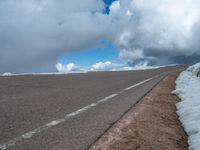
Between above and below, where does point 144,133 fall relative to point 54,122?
below

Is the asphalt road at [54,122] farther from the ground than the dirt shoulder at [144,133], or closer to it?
farther from the ground

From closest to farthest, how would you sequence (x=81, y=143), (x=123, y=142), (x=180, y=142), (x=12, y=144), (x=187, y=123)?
1. (x=12, y=144)
2. (x=81, y=143)
3. (x=123, y=142)
4. (x=180, y=142)
5. (x=187, y=123)

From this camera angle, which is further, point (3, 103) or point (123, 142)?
point (3, 103)

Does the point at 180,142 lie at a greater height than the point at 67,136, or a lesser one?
lesser

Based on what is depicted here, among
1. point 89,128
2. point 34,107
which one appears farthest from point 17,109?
point 89,128

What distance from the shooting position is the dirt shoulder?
4.68 metres

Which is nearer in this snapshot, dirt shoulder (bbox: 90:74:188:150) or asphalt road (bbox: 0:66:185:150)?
asphalt road (bbox: 0:66:185:150)

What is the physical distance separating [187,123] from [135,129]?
1.37m

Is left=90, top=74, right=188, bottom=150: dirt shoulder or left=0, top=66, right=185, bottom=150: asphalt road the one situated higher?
left=0, top=66, right=185, bottom=150: asphalt road

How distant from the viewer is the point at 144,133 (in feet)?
18.1

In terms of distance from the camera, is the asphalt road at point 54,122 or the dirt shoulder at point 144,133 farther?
the dirt shoulder at point 144,133

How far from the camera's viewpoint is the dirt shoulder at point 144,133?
184 inches

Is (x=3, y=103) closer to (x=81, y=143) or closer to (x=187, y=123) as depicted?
(x=81, y=143)

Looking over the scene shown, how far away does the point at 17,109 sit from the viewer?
21.6ft
